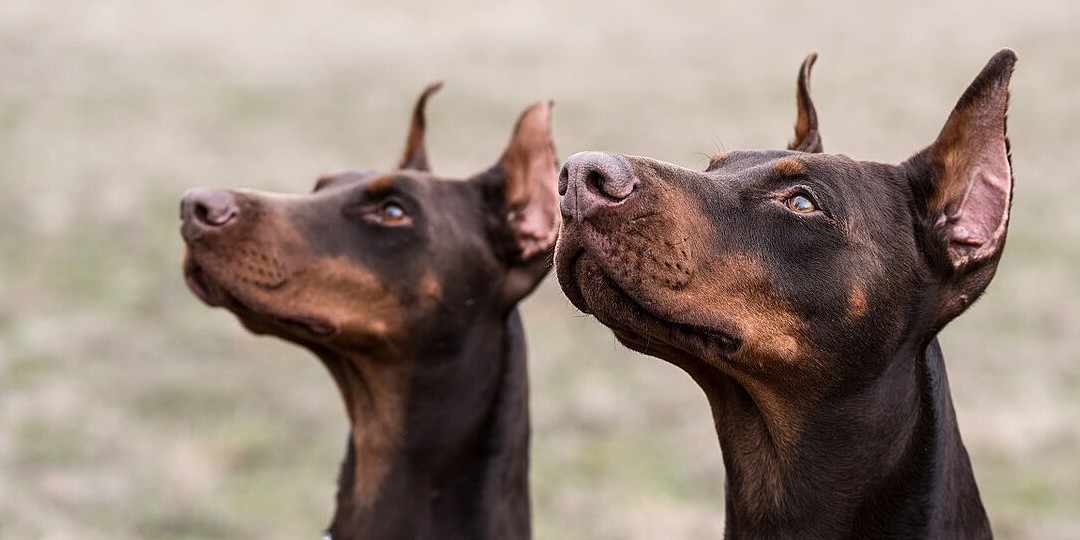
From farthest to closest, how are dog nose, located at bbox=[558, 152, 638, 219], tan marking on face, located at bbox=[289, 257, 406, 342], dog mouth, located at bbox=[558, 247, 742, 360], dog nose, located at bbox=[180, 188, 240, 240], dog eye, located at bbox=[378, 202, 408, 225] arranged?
dog eye, located at bbox=[378, 202, 408, 225], tan marking on face, located at bbox=[289, 257, 406, 342], dog nose, located at bbox=[180, 188, 240, 240], dog mouth, located at bbox=[558, 247, 742, 360], dog nose, located at bbox=[558, 152, 638, 219]

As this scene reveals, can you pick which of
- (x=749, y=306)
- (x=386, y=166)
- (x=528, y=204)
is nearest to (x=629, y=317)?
(x=749, y=306)

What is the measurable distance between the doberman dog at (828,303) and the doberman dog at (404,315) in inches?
56.3

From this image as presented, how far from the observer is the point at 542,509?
364 inches

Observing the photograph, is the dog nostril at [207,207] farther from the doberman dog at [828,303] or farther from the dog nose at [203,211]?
the doberman dog at [828,303]

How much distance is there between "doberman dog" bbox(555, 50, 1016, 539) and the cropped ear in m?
1.63

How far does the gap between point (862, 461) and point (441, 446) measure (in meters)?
1.83

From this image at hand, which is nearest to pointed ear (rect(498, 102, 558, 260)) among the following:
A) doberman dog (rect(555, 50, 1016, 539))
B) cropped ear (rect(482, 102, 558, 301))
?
cropped ear (rect(482, 102, 558, 301))

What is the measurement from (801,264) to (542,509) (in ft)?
19.5

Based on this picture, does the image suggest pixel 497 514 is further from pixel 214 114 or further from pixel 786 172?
pixel 214 114

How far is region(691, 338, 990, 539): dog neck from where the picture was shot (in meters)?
3.65

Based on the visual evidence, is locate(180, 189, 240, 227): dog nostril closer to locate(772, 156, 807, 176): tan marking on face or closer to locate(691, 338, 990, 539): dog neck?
locate(691, 338, 990, 539): dog neck

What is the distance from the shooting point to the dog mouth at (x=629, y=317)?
3396 mm

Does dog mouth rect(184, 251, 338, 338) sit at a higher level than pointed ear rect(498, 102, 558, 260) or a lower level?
lower

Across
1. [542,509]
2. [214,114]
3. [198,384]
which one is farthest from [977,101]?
[214,114]
